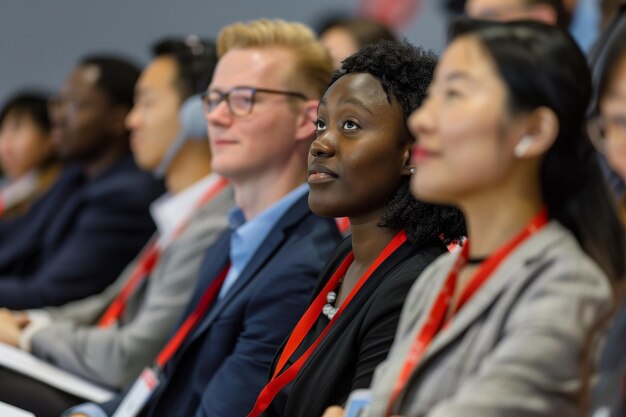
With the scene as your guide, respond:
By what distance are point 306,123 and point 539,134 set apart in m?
1.33

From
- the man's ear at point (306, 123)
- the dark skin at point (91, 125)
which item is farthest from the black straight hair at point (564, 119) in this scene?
the dark skin at point (91, 125)

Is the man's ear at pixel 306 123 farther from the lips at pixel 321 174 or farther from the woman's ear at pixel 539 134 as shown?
the woman's ear at pixel 539 134

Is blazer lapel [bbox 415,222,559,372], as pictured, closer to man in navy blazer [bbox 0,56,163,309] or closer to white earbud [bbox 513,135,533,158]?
white earbud [bbox 513,135,533,158]

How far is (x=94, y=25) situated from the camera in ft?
20.7

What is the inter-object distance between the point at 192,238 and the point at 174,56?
0.90 metres

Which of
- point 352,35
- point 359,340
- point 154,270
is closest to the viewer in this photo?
point 359,340

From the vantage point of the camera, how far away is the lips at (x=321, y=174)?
7.13ft

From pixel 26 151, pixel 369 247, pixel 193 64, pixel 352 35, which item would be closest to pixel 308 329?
pixel 369 247

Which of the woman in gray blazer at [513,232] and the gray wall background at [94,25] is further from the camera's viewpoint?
the gray wall background at [94,25]

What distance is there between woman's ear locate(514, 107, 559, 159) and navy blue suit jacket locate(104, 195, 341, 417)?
1.03 metres

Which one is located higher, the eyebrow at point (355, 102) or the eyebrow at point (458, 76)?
the eyebrow at point (458, 76)

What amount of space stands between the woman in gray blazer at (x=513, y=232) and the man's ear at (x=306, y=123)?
45.9 inches

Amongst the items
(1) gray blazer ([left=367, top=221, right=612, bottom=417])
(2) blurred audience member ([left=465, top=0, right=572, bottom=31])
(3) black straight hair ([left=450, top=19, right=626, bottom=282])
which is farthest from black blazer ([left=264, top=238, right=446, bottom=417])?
(2) blurred audience member ([left=465, top=0, right=572, bottom=31])

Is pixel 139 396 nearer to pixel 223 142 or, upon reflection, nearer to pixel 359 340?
pixel 223 142
